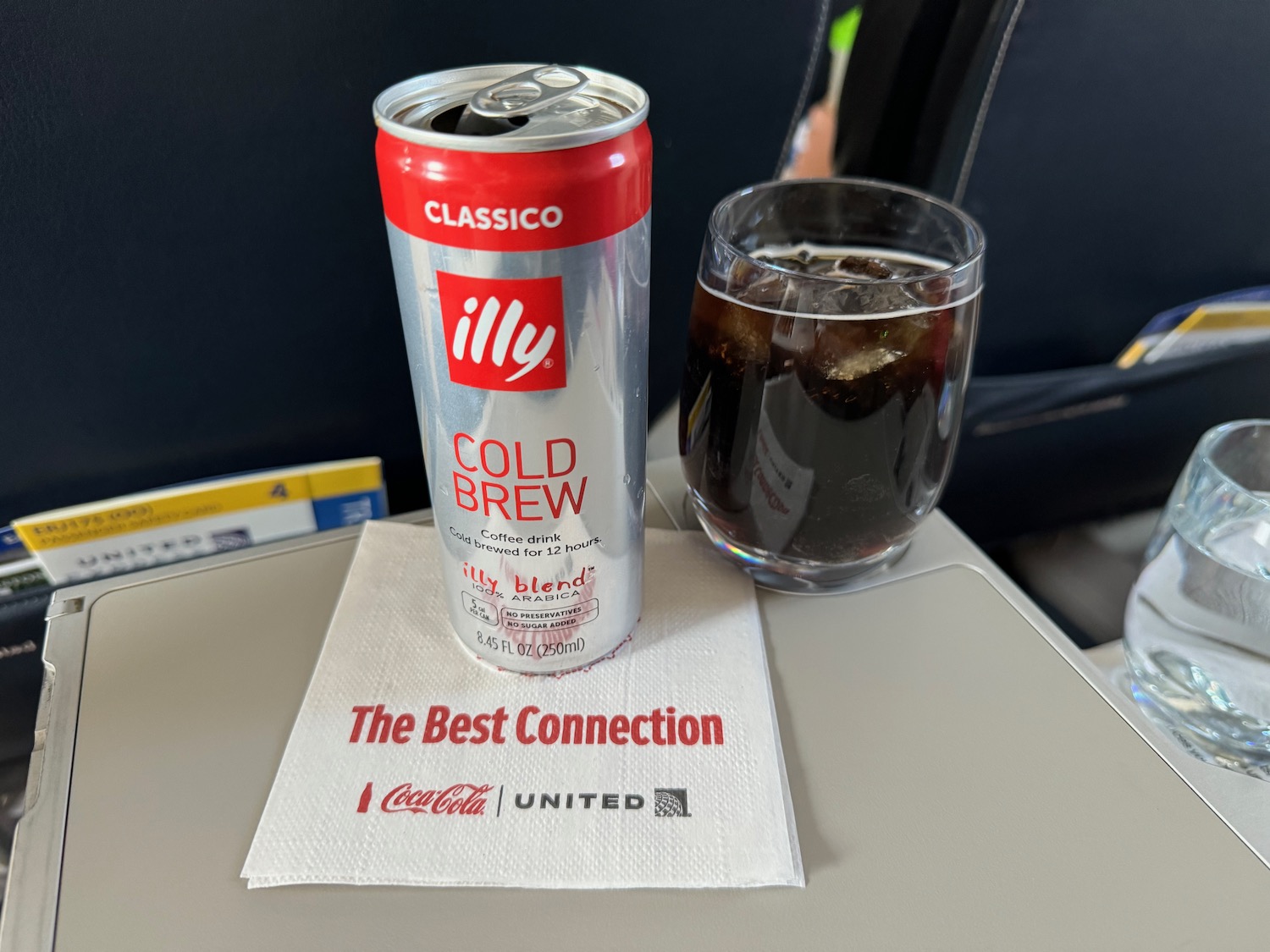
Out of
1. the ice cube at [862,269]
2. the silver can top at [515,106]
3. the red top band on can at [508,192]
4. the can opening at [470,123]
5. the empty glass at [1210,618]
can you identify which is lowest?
the empty glass at [1210,618]

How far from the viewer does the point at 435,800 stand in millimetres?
385

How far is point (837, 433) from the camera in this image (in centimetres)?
43

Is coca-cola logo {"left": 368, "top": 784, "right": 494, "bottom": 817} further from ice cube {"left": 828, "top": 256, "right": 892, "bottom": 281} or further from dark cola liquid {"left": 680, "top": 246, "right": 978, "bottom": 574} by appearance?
ice cube {"left": 828, "top": 256, "right": 892, "bottom": 281}

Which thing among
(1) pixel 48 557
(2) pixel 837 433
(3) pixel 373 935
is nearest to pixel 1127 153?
(2) pixel 837 433

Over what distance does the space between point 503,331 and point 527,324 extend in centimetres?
1

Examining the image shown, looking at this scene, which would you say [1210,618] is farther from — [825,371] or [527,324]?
[527,324]

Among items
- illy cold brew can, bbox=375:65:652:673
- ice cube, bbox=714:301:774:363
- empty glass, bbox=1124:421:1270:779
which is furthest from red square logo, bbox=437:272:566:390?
empty glass, bbox=1124:421:1270:779

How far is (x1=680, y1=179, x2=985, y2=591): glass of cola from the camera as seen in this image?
0.41 metres

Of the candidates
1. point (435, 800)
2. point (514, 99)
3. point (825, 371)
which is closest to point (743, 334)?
point (825, 371)

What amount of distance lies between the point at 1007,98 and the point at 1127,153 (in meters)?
0.12

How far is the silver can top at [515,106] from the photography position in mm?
307

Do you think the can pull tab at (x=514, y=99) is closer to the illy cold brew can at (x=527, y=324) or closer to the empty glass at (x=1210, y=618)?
the illy cold brew can at (x=527, y=324)

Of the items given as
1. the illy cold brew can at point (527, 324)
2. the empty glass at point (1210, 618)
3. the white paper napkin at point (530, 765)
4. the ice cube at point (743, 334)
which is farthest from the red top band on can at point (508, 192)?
the empty glass at point (1210, 618)

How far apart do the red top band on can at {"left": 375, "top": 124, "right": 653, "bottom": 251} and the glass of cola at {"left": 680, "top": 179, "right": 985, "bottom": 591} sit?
118 millimetres
